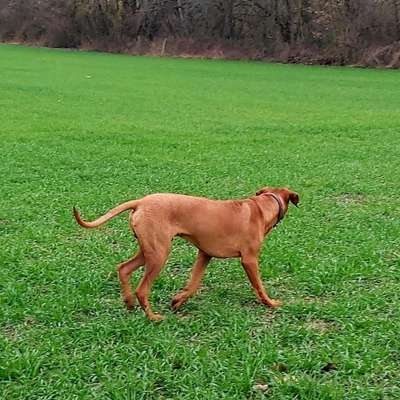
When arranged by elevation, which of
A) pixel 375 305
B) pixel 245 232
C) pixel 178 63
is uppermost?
pixel 245 232

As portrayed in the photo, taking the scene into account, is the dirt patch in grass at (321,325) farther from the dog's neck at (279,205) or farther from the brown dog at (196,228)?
the dog's neck at (279,205)

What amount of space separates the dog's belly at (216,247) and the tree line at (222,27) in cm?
3200

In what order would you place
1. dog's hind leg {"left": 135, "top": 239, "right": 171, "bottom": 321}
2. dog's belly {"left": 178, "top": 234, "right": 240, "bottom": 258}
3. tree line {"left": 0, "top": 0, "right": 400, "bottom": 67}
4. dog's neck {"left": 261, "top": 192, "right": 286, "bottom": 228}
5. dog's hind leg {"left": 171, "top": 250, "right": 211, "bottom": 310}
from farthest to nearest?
tree line {"left": 0, "top": 0, "right": 400, "bottom": 67} < dog's neck {"left": 261, "top": 192, "right": 286, "bottom": 228} < dog's hind leg {"left": 171, "top": 250, "right": 211, "bottom": 310} < dog's belly {"left": 178, "top": 234, "right": 240, "bottom": 258} < dog's hind leg {"left": 135, "top": 239, "right": 171, "bottom": 321}

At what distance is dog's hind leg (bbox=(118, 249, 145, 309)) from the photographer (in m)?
4.47

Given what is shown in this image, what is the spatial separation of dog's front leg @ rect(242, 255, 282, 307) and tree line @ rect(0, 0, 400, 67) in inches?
1257

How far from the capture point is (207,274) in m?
5.25

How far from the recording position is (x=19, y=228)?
634 centimetres

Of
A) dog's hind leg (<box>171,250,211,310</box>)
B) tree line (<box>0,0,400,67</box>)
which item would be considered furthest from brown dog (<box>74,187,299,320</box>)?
tree line (<box>0,0,400,67</box>)

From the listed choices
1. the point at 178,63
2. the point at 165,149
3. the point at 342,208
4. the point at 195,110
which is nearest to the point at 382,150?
the point at 165,149

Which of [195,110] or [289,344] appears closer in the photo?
[289,344]

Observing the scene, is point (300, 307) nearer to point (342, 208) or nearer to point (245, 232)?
point (245, 232)

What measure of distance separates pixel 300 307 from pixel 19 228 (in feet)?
9.67

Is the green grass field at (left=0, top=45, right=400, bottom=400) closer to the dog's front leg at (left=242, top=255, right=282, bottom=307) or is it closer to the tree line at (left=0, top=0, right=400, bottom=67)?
the dog's front leg at (left=242, top=255, right=282, bottom=307)

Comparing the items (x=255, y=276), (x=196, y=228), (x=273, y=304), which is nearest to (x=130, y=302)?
(x=196, y=228)
